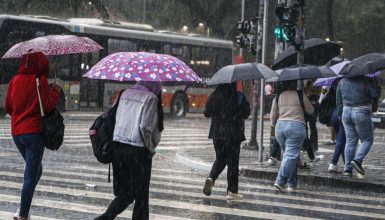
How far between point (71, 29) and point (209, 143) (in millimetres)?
10438

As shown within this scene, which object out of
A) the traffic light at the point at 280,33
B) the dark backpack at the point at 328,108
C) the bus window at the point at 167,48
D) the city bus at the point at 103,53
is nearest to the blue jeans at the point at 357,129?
the dark backpack at the point at 328,108

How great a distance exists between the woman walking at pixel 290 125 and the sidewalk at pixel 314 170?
1.16 metres

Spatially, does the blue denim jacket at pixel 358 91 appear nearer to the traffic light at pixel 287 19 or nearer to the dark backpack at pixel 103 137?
the traffic light at pixel 287 19

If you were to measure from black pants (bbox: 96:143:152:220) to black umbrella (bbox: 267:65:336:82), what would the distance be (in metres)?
4.45

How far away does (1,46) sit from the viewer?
2703cm

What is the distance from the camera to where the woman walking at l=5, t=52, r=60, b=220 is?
7637mm

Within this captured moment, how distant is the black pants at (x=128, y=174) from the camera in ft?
22.5

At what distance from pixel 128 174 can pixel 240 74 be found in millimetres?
3493

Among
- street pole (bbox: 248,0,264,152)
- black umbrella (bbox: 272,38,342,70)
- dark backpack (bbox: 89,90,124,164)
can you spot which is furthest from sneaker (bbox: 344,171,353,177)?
dark backpack (bbox: 89,90,124,164)

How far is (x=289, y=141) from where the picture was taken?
1106 centimetres

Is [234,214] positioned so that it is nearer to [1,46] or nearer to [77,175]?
[77,175]

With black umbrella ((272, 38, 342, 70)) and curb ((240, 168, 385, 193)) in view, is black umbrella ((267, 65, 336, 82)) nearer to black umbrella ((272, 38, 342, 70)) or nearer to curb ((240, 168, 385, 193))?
black umbrella ((272, 38, 342, 70))

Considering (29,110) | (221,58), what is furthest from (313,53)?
(221,58)

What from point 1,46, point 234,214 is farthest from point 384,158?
point 1,46
